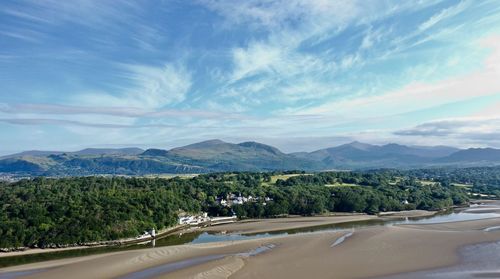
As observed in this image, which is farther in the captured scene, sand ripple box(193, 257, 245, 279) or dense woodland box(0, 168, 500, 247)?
dense woodland box(0, 168, 500, 247)

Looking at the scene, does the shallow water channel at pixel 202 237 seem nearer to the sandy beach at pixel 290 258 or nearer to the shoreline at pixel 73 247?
the shoreline at pixel 73 247

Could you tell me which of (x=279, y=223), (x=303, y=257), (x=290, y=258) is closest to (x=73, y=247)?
(x=290, y=258)

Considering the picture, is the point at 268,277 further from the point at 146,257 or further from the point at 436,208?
the point at 436,208

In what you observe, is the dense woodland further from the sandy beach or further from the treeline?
the sandy beach

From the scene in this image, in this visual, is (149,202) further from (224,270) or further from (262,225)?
(224,270)

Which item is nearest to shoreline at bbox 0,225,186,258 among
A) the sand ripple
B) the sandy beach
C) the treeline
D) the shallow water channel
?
the treeline

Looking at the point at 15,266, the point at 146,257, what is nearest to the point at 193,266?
the point at 146,257
